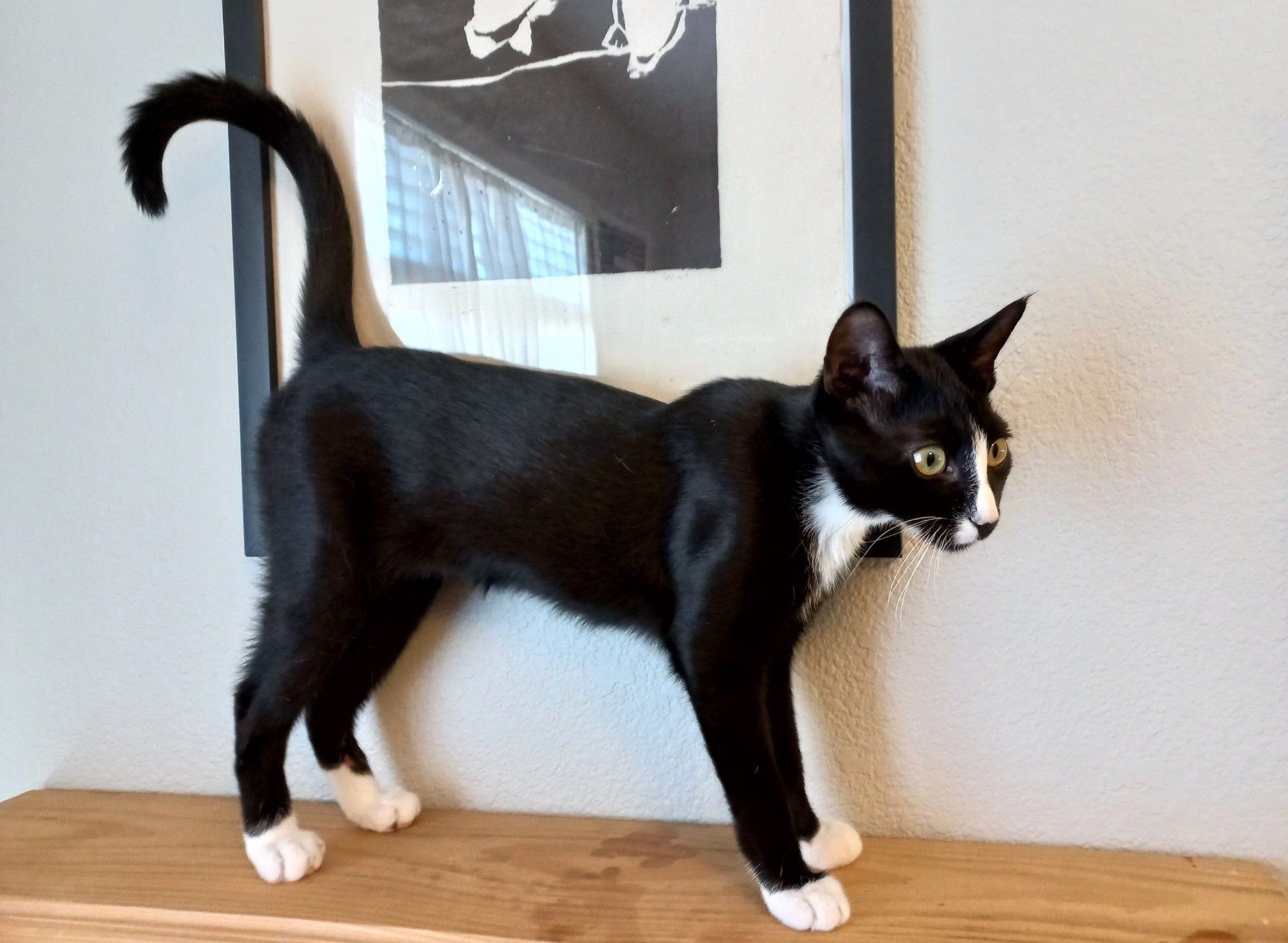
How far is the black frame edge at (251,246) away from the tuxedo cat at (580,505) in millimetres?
54

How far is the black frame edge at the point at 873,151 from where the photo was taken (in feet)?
2.30

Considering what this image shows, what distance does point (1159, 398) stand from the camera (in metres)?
0.70

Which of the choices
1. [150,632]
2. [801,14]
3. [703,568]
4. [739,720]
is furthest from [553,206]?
[150,632]

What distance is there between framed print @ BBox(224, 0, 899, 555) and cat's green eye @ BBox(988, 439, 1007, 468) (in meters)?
0.15

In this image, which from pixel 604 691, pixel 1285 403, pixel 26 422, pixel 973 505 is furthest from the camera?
pixel 26 422

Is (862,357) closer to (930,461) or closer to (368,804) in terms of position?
(930,461)

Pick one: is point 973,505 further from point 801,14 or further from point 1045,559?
point 801,14

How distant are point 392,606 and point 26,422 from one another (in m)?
0.51

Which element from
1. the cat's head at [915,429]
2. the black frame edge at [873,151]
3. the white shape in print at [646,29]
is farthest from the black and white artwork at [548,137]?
the cat's head at [915,429]

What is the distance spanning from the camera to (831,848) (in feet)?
2.29

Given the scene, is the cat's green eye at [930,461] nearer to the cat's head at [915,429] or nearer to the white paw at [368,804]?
the cat's head at [915,429]

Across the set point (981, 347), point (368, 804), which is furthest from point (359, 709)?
point (981, 347)

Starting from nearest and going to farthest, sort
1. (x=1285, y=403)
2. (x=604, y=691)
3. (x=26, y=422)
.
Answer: (x=1285, y=403)
(x=604, y=691)
(x=26, y=422)

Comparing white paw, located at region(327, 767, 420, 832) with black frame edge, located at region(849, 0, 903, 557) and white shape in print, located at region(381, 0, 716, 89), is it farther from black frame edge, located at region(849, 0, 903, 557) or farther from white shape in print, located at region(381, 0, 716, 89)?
white shape in print, located at region(381, 0, 716, 89)
